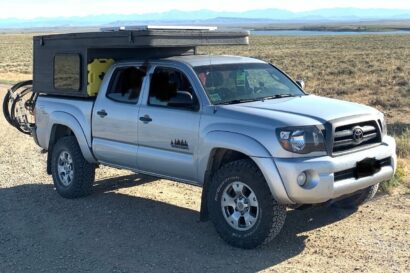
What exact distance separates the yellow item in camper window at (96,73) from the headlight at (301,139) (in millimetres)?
3075

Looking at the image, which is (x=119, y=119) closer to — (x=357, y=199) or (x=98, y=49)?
(x=98, y=49)

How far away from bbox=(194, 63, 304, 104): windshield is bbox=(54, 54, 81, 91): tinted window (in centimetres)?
193

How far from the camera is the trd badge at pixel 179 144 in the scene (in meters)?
6.00

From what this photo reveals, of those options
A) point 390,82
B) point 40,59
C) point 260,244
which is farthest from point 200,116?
point 390,82

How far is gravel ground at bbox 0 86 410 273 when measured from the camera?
5.14 metres

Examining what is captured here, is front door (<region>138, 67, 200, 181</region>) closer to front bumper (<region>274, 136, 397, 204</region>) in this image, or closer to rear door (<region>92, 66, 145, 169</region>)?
rear door (<region>92, 66, 145, 169</region>)

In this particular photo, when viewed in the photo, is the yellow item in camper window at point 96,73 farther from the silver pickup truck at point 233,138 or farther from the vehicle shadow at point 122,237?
the vehicle shadow at point 122,237

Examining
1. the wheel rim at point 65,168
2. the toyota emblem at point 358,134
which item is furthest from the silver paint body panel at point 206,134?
the wheel rim at point 65,168

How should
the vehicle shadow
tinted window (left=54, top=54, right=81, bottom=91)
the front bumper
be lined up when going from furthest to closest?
tinted window (left=54, top=54, right=81, bottom=91) → the vehicle shadow → the front bumper

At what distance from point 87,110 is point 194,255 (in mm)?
2722

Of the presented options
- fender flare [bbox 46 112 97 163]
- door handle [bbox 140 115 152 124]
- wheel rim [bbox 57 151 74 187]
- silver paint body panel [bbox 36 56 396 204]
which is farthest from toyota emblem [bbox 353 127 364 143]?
wheel rim [bbox 57 151 74 187]

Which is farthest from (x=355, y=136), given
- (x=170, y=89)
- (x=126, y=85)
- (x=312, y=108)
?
(x=126, y=85)

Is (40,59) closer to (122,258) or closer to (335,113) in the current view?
(122,258)

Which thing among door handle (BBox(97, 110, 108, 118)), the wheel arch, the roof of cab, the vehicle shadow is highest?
the roof of cab
